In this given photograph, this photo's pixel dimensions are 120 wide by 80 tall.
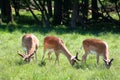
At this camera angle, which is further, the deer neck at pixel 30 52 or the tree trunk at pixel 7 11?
the tree trunk at pixel 7 11

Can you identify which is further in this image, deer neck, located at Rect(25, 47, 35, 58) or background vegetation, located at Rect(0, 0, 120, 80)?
deer neck, located at Rect(25, 47, 35, 58)

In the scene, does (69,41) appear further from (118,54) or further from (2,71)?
(2,71)

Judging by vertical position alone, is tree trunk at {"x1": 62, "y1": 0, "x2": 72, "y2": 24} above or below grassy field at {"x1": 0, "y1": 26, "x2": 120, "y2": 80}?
below

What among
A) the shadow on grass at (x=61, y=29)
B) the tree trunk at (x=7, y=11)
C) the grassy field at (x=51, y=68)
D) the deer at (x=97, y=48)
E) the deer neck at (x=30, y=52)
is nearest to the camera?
the grassy field at (x=51, y=68)

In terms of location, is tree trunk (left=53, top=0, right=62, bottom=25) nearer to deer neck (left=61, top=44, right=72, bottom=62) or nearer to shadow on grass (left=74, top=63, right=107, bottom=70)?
deer neck (left=61, top=44, right=72, bottom=62)

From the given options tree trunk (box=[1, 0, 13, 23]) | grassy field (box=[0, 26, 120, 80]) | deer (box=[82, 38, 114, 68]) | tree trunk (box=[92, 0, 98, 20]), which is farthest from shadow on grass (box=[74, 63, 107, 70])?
tree trunk (box=[92, 0, 98, 20])

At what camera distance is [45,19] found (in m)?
23.6

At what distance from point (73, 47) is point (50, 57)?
8.35 feet

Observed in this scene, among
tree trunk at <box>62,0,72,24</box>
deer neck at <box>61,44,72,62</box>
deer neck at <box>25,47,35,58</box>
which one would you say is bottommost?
tree trunk at <box>62,0,72,24</box>

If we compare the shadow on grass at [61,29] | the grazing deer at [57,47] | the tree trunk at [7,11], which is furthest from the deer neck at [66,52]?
the tree trunk at [7,11]

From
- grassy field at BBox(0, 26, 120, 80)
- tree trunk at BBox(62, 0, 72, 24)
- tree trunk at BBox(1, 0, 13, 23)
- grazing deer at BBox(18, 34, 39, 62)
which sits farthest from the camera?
tree trunk at BBox(62, 0, 72, 24)

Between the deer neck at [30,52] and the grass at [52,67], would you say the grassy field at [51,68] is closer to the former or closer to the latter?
the grass at [52,67]

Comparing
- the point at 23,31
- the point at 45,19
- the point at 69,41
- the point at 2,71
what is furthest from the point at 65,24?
the point at 2,71

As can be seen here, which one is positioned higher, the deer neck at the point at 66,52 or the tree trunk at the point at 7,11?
the deer neck at the point at 66,52
